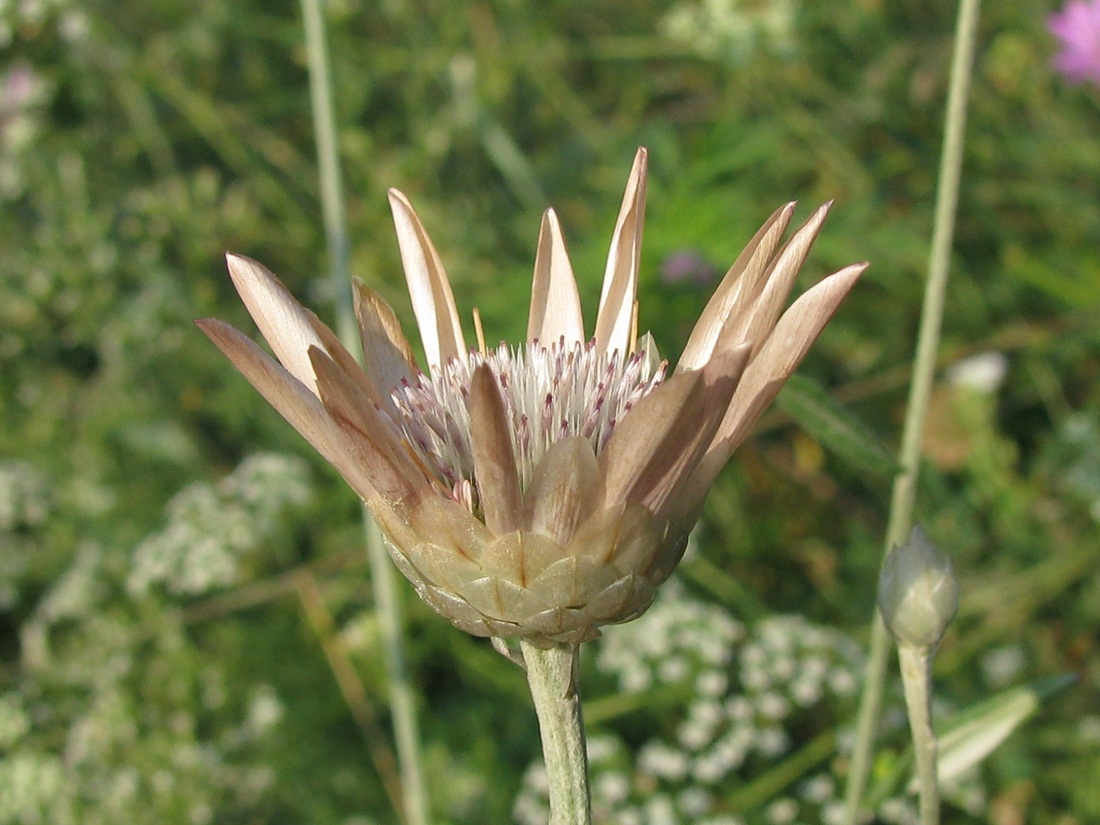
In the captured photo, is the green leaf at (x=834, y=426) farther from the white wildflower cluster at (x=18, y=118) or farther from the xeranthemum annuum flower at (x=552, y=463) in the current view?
the white wildflower cluster at (x=18, y=118)

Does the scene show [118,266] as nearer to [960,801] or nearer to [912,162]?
[912,162]

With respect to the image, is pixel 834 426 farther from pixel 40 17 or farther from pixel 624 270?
pixel 40 17

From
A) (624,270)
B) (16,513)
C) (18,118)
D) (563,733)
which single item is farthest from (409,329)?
(563,733)

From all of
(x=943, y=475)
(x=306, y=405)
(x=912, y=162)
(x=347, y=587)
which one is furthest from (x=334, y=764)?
(x=912, y=162)

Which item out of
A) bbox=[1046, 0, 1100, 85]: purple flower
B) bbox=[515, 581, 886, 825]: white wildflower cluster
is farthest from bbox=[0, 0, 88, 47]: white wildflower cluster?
bbox=[1046, 0, 1100, 85]: purple flower

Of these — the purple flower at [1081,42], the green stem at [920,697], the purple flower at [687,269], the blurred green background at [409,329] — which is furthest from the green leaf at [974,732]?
Result: the purple flower at [1081,42]

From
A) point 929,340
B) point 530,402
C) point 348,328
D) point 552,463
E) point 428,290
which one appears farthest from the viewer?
point 348,328

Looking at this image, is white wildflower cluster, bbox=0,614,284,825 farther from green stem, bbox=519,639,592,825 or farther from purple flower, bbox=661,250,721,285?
green stem, bbox=519,639,592,825
